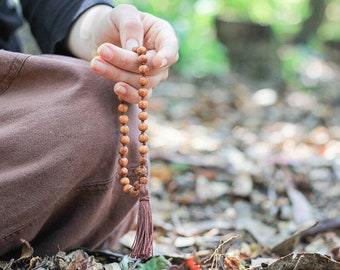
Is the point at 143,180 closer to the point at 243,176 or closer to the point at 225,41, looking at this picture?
the point at 243,176

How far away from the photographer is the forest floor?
1295mm

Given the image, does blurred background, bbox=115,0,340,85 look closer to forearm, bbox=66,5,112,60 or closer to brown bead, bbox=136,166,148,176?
forearm, bbox=66,5,112,60

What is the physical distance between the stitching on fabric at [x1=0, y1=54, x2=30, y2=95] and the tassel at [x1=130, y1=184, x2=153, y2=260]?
319mm

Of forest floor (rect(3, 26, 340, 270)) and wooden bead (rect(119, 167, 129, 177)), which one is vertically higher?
wooden bead (rect(119, 167, 129, 177))

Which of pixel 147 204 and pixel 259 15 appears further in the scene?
pixel 259 15

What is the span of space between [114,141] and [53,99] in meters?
0.13

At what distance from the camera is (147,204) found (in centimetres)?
101

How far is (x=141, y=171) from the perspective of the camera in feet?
3.34

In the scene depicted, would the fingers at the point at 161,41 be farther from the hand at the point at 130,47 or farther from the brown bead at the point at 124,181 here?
the brown bead at the point at 124,181

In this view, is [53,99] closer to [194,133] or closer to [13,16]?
[13,16]

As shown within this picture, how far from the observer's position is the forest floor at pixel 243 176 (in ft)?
4.25

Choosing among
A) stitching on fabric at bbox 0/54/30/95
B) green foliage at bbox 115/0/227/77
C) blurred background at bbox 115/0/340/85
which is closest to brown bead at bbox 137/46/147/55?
stitching on fabric at bbox 0/54/30/95

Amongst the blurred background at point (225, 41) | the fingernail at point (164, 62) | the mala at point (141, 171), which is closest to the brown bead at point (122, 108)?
the mala at point (141, 171)

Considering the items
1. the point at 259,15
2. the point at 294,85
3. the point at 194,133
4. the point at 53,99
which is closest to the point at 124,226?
the point at 53,99
